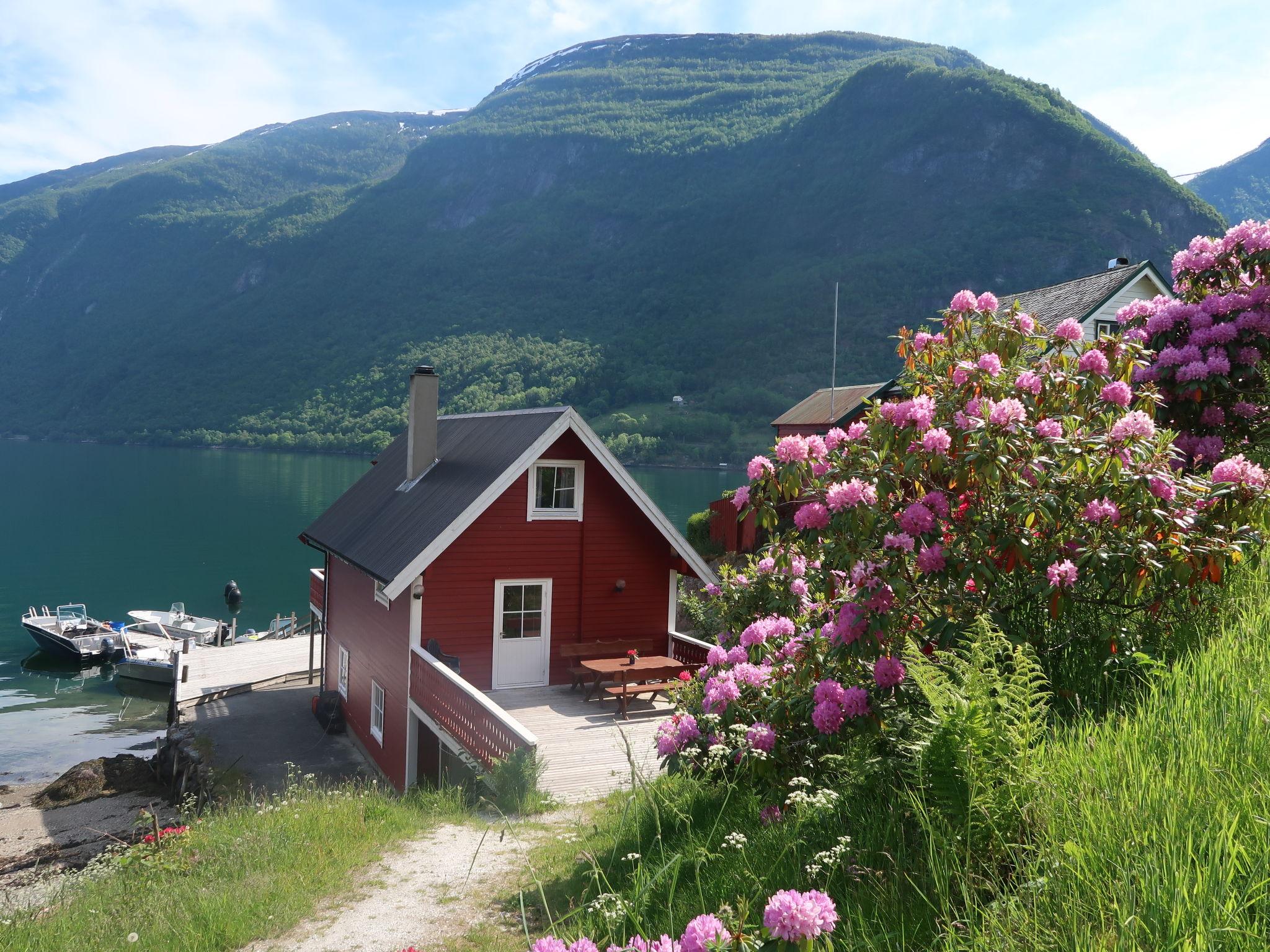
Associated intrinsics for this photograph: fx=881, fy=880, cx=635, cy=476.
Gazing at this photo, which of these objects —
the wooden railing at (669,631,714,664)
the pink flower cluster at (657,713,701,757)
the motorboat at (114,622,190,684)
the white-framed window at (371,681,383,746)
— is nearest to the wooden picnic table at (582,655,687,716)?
the wooden railing at (669,631,714,664)

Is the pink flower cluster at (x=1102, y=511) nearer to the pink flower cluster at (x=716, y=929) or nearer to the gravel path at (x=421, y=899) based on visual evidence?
the pink flower cluster at (x=716, y=929)

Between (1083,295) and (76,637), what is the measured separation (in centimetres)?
3961

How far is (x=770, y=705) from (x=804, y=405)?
32683 mm

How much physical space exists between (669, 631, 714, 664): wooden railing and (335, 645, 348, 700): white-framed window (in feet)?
25.3

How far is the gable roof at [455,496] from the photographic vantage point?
14219 mm

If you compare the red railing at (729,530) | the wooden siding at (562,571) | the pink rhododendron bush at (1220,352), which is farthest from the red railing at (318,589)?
the pink rhododendron bush at (1220,352)

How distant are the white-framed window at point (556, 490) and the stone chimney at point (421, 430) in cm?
367

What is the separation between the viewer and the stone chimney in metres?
17.9

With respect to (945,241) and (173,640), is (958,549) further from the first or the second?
(945,241)

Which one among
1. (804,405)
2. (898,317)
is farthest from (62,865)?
(898,317)

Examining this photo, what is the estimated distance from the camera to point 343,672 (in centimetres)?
1966

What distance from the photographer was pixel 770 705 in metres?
5.39

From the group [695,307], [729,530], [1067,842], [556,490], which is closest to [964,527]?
[1067,842]

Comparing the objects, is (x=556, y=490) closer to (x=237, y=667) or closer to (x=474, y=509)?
(x=474, y=509)
